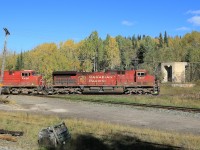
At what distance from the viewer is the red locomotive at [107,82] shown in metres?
41.4

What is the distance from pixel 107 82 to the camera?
43062mm

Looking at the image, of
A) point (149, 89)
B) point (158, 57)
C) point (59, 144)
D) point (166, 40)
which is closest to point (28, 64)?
point (158, 57)

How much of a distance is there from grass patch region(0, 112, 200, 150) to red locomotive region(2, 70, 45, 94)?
25619mm

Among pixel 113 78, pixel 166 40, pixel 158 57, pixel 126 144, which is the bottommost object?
pixel 126 144

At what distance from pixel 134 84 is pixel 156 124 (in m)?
22.5

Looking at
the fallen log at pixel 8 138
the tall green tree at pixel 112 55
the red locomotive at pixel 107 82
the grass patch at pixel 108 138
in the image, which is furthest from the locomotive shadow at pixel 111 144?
the tall green tree at pixel 112 55

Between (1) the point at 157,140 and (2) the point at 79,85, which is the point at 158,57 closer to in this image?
(2) the point at 79,85

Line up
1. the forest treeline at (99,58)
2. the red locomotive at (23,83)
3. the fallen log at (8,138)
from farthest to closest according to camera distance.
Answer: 1. the forest treeline at (99,58)
2. the red locomotive at (23,83)
3. the fallen log at (8,138)

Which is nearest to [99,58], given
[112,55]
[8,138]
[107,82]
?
[112,55]

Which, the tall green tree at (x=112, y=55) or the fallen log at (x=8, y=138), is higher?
the tall green tree at (x=112, y=55)

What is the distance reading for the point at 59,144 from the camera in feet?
44.5

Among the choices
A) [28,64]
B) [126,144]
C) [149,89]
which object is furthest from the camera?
[28,64]

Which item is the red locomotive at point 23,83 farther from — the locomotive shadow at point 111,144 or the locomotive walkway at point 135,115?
the locomotive shadow at point 111,144

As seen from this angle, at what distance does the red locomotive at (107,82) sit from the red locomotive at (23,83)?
90.3 inches
